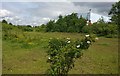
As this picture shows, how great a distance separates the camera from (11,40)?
16688 millimetres

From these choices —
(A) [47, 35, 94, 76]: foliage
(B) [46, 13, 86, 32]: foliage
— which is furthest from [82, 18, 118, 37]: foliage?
(A) [47, 35, 94, 76]: foliage

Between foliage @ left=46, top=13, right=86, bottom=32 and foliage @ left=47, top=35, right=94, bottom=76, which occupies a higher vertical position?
foliage @ left=47, top=35, right=94, bottom=76

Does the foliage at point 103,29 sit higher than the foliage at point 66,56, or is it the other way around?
the foliage at point 66,56

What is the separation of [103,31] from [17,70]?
23906 millimetres

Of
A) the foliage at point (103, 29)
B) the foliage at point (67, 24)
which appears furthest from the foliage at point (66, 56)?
the foliage at point (67, 24)

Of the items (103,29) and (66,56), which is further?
(103,29)

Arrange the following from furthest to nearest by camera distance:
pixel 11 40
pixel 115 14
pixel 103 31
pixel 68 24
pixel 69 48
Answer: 1. pixel 68 24
2. pixel 103 31
3. pixel 115 14
4. pixel 11 40
5. pixel 69 48

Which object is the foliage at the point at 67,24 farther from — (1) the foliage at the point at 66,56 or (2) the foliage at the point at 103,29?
(1) the foliage at the point at 66,56

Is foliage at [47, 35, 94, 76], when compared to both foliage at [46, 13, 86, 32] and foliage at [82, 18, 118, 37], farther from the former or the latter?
foliage at [46, 13, 86, 32]

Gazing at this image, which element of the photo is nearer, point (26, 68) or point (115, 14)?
point (26, 68)

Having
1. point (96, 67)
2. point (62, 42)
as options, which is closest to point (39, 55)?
point (96, 67)

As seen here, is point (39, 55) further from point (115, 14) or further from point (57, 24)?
point (57, 24)

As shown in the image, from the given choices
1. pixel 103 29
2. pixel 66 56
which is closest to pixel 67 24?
pixel 103 29

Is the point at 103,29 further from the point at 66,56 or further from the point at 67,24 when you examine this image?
the point at 66,56
